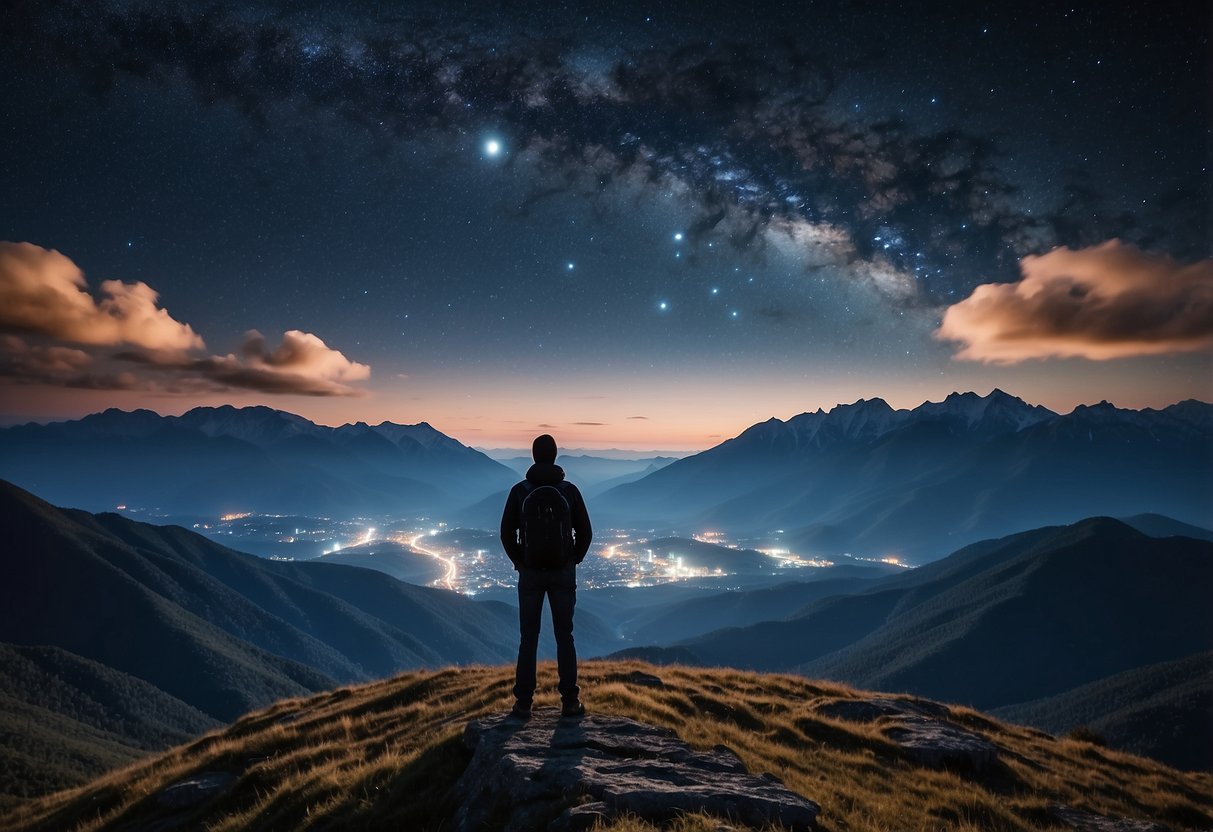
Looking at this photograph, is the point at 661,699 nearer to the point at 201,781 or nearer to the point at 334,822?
the point at 334,822

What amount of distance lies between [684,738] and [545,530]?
516cm

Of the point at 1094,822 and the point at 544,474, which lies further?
the point at 544,474

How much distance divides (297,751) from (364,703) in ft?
20.2

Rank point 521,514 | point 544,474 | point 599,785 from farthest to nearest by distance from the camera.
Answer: point 544,474 < point 521,514 < point 599,785

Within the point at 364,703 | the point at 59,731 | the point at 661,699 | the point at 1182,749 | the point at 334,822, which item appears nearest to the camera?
the point at 334,822

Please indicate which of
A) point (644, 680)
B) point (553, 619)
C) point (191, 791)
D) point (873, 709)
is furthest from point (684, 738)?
point (191, 791)

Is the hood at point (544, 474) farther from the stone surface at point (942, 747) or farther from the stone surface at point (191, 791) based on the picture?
the stone surface at point (942, 747)

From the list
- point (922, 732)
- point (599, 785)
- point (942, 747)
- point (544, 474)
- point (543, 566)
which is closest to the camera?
point (599, 785)

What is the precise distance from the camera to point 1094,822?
11.2 meters

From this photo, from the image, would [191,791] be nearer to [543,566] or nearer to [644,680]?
[543,566]

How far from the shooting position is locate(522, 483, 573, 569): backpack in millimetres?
11828

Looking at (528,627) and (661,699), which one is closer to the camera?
(528,627)

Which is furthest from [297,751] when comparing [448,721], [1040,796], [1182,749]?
[1182,749]

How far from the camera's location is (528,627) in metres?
12.0
